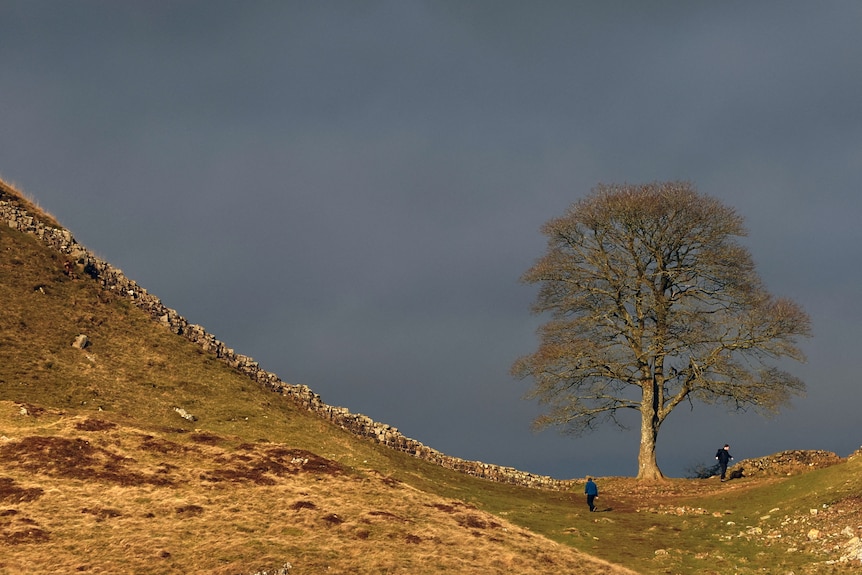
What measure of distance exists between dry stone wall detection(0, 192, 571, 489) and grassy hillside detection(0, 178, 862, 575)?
69.0 inches

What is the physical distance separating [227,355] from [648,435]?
32.4m

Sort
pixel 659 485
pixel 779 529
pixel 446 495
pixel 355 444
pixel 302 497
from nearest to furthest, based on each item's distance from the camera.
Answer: pixel 302 497 → pixel 779 529 → pixel 446 495 → pixel 355 444 → pixel 659 485

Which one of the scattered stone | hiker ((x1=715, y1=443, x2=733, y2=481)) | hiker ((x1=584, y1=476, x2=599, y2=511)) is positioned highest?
hiker ((x1=715, y1=443, x2=733, y2=481))

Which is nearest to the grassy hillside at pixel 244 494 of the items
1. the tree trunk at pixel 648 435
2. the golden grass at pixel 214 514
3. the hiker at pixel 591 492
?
the golden grass at pixel 214 514

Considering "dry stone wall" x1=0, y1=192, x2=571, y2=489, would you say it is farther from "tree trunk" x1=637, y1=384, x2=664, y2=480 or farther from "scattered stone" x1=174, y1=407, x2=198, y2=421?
"scattered stone" x1=174, y1=407, x2=198, y2=421

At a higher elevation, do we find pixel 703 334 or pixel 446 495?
pixel 703 334

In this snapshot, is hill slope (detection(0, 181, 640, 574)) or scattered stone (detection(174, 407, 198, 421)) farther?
scattered stone (detection(174, 407, 198, 421))

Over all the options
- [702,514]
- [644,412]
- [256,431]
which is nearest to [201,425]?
[256,431]

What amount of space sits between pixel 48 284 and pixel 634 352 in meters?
42.4

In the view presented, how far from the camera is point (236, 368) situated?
57.7 metres

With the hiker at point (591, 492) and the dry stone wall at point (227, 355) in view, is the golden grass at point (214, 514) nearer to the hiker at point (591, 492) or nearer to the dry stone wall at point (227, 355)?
the hiker at point (591, 492)

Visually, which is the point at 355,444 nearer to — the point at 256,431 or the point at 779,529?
the point at 256,431

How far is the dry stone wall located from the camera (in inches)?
2266

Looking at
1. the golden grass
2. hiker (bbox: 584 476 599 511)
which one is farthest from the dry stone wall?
the golden grass
